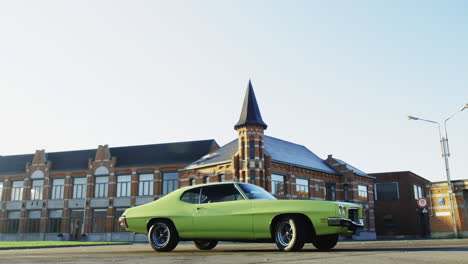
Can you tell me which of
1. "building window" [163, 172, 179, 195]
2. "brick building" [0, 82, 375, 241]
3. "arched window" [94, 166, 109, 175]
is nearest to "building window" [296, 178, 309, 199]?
"brick building" [0, 82, 375, 241]

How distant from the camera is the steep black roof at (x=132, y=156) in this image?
42.5 meters

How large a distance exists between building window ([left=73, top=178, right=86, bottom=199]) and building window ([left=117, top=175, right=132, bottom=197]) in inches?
166

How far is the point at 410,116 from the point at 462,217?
19.0m

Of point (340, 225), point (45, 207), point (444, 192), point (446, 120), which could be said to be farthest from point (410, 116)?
point (45, 207)

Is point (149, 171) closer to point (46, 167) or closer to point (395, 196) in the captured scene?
point (46, 167)

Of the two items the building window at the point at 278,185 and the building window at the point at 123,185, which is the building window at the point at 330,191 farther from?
the building window at the point at 123,185

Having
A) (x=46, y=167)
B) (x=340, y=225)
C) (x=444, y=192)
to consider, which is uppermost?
(x=46, y=167)

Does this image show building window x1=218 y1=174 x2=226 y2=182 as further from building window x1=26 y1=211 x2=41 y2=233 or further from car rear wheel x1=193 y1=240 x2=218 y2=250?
car rear wheel x1=193 y1=240 x2=218 y2=250

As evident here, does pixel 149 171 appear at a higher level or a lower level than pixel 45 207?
higher

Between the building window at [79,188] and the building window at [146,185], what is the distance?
22.4ft

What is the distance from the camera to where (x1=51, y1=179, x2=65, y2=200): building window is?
151ft

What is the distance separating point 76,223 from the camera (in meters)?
44.3

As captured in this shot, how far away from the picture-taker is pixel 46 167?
46969 mm

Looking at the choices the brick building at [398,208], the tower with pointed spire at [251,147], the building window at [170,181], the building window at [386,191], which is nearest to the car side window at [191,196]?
the tower with pointed spire at [251,147]
